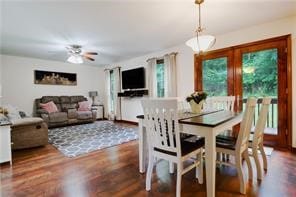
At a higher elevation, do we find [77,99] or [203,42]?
[203,42]

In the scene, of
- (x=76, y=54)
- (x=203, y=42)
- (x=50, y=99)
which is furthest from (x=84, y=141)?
(x=203, y=42)

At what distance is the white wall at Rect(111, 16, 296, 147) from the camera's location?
299 cm

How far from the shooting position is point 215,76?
3.97 metres

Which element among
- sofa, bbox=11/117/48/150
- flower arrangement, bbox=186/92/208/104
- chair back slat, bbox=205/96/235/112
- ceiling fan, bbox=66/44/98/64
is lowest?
sofa, bbox=11/117/48/150

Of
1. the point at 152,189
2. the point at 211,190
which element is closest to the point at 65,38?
the point at 152,189

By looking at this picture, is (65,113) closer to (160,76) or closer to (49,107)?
(49,107)

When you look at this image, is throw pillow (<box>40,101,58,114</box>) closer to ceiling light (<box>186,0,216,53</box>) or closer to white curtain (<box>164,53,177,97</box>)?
white curtain (<box>164,53,177,97</box>)

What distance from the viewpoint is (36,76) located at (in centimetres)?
586

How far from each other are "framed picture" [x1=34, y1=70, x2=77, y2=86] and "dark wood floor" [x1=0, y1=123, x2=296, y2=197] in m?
3.77

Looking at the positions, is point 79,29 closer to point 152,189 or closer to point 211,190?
point 152,189

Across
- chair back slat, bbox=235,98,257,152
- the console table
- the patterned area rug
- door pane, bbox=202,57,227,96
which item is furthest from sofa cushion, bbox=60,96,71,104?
chair back slat, bbox=235,98,257,152

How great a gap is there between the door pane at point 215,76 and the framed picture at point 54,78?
513 centimetres

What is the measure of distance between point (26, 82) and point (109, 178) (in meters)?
5.31

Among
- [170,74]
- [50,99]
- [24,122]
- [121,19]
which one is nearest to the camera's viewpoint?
[121,19]
